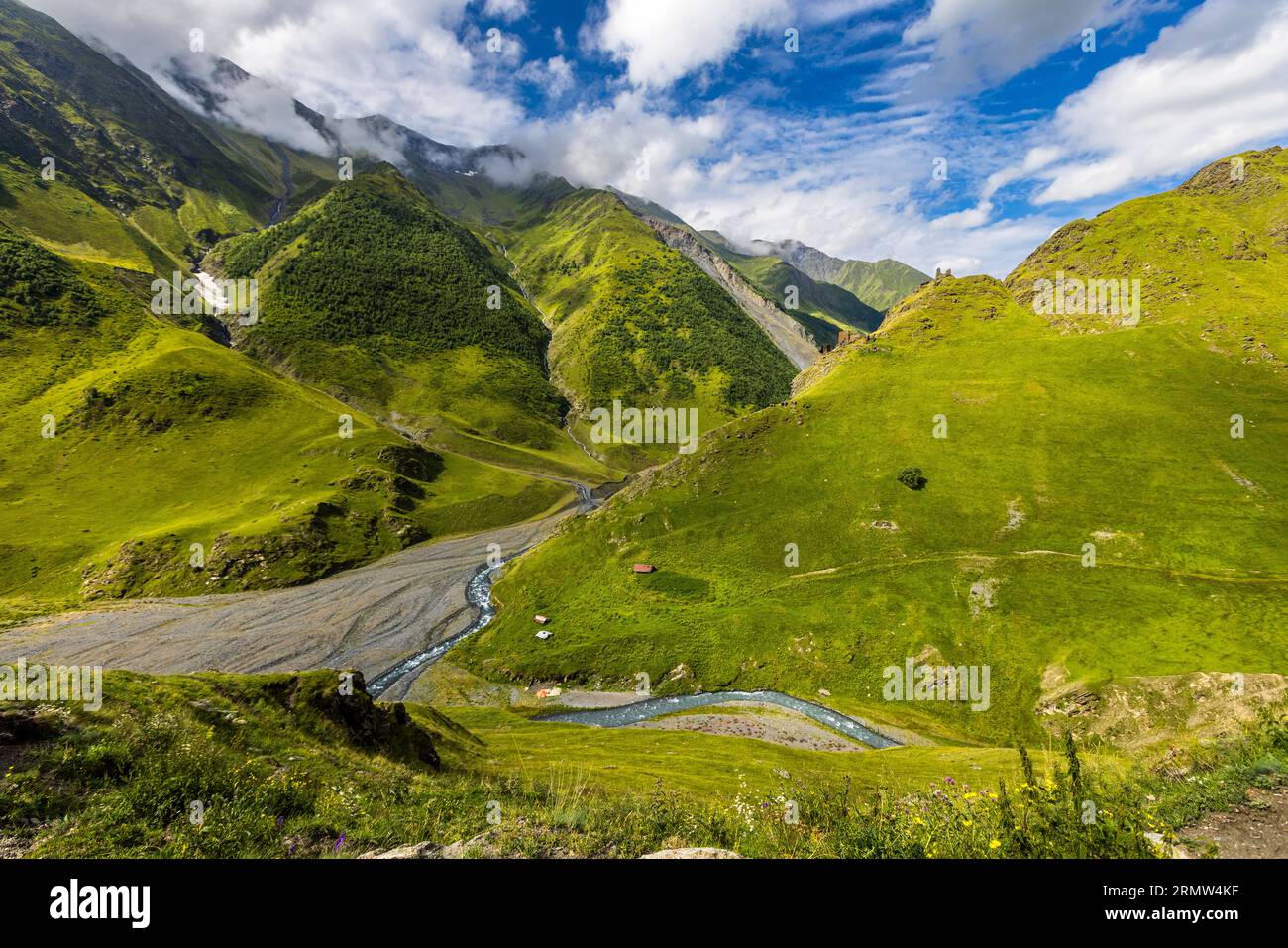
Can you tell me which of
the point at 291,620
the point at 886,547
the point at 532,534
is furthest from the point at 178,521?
the point at 886,547

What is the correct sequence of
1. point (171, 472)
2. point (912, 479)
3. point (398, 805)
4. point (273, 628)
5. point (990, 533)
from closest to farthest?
point (398, 805) < point (990, 533) < point (912, 479) < point (273, 628) < point (171, 472)

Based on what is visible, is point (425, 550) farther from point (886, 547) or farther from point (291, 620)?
point (886, 547)

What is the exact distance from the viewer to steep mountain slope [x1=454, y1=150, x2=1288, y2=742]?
59906 millimetres

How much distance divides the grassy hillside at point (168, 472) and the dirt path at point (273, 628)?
8.92 m

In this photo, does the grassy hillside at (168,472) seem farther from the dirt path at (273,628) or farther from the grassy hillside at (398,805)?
the grassy hillside at (398,805)

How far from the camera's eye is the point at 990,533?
7900 cm

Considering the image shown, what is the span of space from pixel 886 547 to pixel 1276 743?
245 feet

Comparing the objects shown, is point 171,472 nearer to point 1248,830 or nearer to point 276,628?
point 276,628

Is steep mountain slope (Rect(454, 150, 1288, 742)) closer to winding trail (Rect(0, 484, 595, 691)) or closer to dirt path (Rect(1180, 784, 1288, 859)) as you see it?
winding trail (Rect(0, 484, 595, 691))

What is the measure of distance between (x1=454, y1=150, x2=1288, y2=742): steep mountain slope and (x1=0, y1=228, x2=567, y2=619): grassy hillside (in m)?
66.0

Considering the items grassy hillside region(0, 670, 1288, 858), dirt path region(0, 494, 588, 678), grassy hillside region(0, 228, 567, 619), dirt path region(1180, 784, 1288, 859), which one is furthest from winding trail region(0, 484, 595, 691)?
dirt path region(1180, 784, 1288, 859)

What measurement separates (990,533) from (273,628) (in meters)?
127

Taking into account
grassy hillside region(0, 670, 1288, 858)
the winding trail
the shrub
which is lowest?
the winding trail

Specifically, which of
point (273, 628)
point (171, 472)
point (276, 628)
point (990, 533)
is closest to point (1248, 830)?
point (990, 533)
